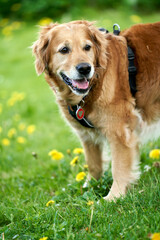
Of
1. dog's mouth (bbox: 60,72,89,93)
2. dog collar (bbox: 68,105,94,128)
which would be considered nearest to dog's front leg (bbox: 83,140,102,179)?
dog collar (bbox: 68,105,94,128)

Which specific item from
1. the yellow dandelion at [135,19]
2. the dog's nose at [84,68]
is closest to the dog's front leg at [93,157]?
the dog's nose at [84,68]

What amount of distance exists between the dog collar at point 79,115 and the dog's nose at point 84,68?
376 millimetres

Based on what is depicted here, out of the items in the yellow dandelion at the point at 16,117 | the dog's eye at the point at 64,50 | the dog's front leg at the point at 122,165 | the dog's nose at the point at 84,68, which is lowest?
the yellow dandelion at the point at 16,117

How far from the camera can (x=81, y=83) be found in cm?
304

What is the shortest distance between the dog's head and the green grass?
3.46ft

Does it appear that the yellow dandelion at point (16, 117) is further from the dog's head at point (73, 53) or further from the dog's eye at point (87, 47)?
the dog's eye at point (87, 47)

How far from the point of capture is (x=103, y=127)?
3.13m

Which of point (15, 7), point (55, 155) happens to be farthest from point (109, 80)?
point (15, 7)

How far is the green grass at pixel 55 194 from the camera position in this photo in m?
2.35

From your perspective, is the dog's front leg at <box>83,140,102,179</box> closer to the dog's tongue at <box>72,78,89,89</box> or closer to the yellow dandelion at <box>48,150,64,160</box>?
the yellow dandelion at <box>48,150,64,160</box>

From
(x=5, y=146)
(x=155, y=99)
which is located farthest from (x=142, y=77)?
(x=5, y=146)

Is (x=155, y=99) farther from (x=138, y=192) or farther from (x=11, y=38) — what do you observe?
(x=11, y=38)

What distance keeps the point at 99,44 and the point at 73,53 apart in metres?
0.30

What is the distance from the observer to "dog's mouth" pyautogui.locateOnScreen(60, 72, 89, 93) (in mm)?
2992
